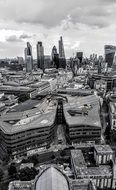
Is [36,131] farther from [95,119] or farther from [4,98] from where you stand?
[4,98]

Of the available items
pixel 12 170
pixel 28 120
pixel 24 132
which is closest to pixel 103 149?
pixel 24 132

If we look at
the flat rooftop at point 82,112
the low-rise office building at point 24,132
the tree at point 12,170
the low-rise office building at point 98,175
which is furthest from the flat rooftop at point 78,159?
the tree at point 12,170

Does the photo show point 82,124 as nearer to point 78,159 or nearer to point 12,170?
point 78,159

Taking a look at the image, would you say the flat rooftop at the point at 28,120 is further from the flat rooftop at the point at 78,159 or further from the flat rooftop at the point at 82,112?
the flat rooftop at the point at 78,159

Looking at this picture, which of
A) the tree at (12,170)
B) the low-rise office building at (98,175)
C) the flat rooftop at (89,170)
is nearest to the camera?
the low-rise office building at (98,175)

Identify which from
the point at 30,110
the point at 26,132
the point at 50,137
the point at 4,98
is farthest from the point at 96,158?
the point at 4,98

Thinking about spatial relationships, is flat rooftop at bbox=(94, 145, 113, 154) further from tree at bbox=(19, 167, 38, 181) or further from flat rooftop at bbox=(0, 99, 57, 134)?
tree at bbox=(19, 167, 38, 181)

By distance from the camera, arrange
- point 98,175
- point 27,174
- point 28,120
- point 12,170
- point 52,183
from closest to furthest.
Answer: point 52,183
point 98,175
point 27,174
point 12,170
point 28,120
